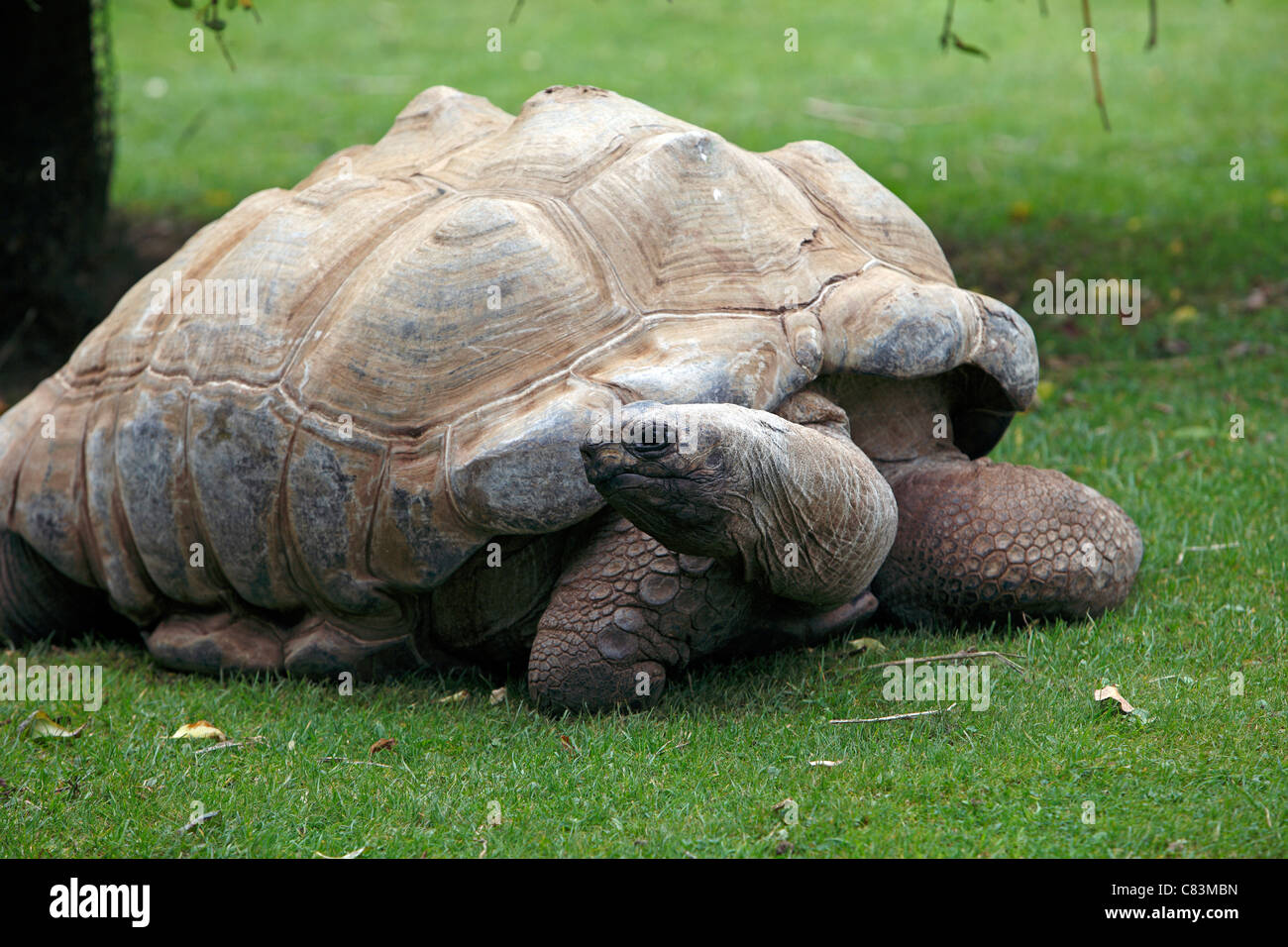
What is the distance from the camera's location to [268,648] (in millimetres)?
3871

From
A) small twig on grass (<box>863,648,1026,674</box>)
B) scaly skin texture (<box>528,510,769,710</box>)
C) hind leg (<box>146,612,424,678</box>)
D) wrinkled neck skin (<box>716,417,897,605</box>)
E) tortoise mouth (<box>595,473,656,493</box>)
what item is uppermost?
tortoise mouth (<box>595,473,656,493</box>)

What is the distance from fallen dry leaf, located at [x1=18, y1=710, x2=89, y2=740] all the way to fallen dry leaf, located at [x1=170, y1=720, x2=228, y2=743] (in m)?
0.27

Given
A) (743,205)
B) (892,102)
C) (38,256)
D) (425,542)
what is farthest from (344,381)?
(892,102)

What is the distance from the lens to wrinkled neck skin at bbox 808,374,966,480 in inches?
146

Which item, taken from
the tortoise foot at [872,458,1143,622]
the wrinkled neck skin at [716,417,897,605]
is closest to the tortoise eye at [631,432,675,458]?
the wrinkled neck skin at [716,417,897,605]

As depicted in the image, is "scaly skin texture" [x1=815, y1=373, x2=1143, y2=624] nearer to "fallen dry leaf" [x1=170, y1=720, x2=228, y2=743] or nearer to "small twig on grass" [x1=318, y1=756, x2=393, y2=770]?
"small twig on grass" [x1=318, y1=756, x2=393, y2=770]

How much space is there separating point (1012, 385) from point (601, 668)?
1.38 m

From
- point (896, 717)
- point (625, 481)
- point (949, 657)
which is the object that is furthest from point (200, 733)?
point (949, 657)

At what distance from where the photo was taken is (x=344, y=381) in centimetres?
348

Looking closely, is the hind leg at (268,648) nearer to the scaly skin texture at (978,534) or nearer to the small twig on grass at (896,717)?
the small twig on grass at (896,717)

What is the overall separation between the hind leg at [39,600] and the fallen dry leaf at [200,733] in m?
1.03

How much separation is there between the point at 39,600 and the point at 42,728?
915mm

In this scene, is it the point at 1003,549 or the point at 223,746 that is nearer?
the point at 223,746

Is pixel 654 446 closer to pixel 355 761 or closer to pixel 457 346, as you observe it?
Result: pixel 457 346
